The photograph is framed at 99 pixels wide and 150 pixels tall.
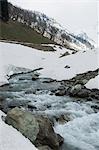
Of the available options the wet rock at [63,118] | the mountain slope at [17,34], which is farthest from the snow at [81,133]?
the mountain slope at [17,34]

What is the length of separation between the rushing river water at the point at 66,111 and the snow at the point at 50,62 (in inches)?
145

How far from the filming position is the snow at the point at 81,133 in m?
12.8

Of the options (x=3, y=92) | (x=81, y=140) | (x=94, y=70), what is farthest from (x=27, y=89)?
(x=81, y=140)

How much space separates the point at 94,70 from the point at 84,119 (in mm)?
15817

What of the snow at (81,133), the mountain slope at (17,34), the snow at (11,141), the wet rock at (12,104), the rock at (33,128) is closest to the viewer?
the snow at (11,141)

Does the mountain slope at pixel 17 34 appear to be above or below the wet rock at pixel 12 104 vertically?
above

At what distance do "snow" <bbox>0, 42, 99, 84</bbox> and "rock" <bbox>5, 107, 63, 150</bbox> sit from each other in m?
17.2

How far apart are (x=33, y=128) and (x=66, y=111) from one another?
6474 millimetres

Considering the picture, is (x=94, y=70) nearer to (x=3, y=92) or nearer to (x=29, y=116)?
(x=3, y=92)

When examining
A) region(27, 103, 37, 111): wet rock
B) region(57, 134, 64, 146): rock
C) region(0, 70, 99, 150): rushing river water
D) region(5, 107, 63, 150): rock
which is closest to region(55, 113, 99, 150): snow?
region(0, 70, 99, 150): rushing river water

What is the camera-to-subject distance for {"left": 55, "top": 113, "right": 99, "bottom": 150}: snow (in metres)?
12.8

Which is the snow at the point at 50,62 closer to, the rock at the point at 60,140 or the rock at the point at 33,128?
the rock at the point at 60,140

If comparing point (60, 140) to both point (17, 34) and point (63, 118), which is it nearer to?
point (63, 118)

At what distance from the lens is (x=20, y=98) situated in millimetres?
22016
